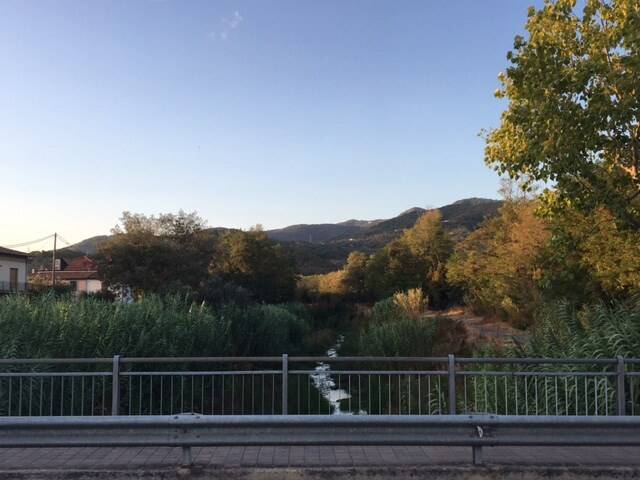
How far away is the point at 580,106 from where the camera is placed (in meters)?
11.8

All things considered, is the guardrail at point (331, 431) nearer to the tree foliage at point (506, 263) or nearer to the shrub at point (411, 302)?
the tree foliage at point (506, 263)

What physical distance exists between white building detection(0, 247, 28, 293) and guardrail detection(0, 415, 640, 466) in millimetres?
51686

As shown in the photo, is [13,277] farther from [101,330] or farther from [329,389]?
[329,389]

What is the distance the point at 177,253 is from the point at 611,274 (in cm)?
3078

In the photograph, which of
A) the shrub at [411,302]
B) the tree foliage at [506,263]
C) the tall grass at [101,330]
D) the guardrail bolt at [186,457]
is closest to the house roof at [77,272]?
the shrub at [411,302]

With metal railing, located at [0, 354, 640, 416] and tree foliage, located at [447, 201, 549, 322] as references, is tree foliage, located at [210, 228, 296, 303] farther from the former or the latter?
metal railing, located at [0, 354, 640, 416]

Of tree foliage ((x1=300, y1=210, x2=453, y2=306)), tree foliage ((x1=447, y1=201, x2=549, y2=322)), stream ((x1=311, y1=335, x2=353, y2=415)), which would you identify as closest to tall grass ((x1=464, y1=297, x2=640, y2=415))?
stream ((x1=311, y1=335, x2=353, y2=415))

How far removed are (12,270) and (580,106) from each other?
54668 millimetres

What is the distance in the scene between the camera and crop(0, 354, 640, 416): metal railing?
7.12 meters

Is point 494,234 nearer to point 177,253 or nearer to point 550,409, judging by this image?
point 177,253

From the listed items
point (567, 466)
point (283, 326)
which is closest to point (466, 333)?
point (283, 326)

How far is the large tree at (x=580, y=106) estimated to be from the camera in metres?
11.3

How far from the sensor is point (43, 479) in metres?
4.83

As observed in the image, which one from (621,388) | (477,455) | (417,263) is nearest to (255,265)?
(417,263)
